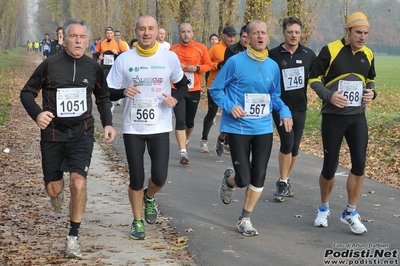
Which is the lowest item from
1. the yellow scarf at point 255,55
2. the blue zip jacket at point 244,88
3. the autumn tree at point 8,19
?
the autumn tree at point 8,19

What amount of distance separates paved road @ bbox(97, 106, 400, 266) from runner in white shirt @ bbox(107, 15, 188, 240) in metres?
0.69

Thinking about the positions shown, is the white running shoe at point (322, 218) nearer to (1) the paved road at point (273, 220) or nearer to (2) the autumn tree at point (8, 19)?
(1) the paved road at point (273, 220)

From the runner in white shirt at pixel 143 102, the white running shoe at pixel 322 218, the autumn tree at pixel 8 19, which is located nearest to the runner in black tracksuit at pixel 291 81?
the white running shoe at pixel 322 218

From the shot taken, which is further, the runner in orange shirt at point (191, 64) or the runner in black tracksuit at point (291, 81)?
the runner in orange shirt at point (191, 64)

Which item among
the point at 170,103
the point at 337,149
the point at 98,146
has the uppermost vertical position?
the point at 170,103

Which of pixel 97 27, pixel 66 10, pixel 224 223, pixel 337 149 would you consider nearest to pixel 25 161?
pixel 224 223

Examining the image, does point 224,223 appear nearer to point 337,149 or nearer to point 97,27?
point 337,149

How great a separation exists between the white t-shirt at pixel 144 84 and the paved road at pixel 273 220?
3.81 ft

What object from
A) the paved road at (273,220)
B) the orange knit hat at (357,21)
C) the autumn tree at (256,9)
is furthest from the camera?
the autumn tree at (256,9)

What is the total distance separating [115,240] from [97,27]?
60428 millimetres

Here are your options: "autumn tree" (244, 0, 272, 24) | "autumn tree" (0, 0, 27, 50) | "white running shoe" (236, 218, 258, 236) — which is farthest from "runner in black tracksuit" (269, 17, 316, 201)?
"autumn tree" (0, 0, 27, 50)

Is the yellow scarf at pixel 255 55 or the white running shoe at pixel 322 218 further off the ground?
the yellow scarf at pixel 255 55

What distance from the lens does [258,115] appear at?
7320 millimetres

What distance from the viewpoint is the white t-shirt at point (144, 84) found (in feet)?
23.0
